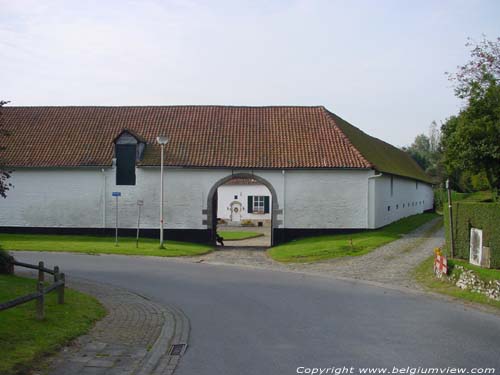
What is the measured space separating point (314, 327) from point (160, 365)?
3332mm

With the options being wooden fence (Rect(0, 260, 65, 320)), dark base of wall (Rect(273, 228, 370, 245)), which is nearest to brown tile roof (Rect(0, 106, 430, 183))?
dark base of wall (Rect(273, 228, 370, 245))

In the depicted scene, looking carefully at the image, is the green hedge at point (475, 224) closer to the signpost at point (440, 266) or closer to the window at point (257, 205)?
the signpost at point (440, 266)

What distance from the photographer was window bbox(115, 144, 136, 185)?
3125 cm

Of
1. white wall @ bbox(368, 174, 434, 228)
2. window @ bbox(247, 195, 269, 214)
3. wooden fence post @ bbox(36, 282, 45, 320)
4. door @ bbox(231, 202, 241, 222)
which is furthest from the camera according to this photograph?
door @ bbox(231, 202, 241, 222)

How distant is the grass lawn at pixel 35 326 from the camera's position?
296 inches

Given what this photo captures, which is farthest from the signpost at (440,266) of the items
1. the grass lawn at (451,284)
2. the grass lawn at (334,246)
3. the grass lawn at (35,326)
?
the grass lawn at (35,326)

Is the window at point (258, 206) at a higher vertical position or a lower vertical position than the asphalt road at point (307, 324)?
higher

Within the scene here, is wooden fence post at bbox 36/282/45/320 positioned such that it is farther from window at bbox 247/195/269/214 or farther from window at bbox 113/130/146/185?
window at bbox 247/195/269/214

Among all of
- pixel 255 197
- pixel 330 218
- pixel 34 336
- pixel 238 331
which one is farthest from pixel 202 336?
pixel 255 197

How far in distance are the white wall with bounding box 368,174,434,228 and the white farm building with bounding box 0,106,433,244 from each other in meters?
0.12

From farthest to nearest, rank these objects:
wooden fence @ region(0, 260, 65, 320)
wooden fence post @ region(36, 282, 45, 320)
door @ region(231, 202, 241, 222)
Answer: door @ region(231, 202, 241, 222), wooden fence post @ region(36, 282, 45, 320), wooden fence @ region(0, 260, 65, 320)

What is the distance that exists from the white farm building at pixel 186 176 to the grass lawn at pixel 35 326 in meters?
18.1

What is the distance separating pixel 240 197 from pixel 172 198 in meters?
23.6

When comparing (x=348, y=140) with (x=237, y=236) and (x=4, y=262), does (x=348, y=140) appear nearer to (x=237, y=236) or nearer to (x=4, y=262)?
(x=237, y=236)
